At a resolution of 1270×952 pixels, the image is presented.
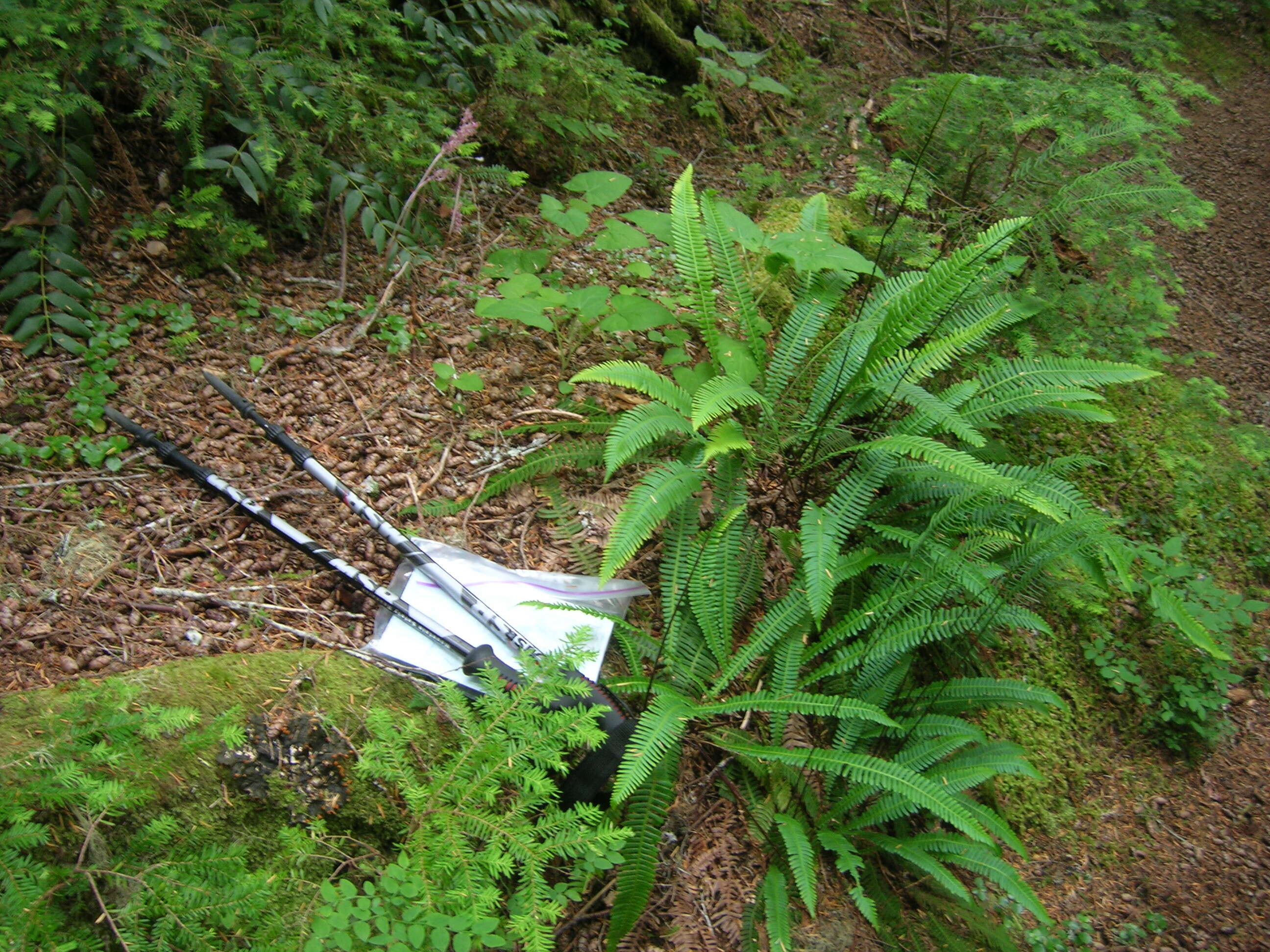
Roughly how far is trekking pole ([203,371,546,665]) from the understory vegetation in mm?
253

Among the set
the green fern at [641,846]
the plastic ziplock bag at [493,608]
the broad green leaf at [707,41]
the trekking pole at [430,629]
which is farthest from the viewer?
the broad green leaf at [707,41]

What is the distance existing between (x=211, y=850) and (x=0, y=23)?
7.58ft

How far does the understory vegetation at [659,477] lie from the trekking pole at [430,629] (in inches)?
3.4

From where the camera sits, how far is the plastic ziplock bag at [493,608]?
225cm

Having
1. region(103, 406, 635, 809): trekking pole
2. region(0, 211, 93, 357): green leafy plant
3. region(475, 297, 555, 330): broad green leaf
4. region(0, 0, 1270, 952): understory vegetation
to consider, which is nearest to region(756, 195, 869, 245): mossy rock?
region(0, 0, 1270, 952): understory vegetation

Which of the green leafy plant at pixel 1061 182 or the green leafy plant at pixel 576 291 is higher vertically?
the green leafy plant at pixel 1061 182

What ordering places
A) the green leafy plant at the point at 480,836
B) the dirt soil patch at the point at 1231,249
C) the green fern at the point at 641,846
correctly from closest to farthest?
1. the green leafy plant at the point at 480,836
2. the green fern at the point at 641,846
3. the dirt soil patch at the point at 1231,249

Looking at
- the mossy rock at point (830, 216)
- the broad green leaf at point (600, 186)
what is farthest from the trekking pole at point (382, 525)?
the mossy rock at point (830, 216)

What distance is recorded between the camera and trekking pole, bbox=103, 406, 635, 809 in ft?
7.00

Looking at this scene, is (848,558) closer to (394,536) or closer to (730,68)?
(394,536)

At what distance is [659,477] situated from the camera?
8.45ft

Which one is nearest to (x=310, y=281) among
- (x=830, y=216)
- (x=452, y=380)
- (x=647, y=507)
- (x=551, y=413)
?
(x=452, y=380)

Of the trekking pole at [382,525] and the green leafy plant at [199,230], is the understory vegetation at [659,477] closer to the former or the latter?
the green leafy plant at [199,230]

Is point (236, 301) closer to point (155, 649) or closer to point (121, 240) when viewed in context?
point (121, 240)
